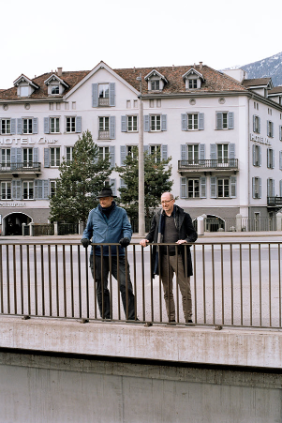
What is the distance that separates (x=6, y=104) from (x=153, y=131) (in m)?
14.6

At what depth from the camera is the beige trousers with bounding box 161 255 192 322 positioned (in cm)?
622

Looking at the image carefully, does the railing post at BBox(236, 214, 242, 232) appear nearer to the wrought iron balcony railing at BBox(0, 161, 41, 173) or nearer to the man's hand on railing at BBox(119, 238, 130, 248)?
the wrought iron balcony railing at BBox(0, 161, 41, 173)

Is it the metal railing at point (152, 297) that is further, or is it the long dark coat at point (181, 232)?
the long dark coat at point (181, 232)

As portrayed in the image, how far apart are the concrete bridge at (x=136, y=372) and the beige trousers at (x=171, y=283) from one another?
50cm

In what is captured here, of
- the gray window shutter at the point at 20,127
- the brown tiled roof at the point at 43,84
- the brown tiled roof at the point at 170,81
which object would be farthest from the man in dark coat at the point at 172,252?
the brown tiled roof at the point at 43,84

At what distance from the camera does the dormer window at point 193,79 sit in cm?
5138

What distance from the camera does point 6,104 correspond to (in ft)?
175

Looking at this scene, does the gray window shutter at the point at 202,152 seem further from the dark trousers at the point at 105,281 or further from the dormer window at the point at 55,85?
the dark trousers at the point at 105,281

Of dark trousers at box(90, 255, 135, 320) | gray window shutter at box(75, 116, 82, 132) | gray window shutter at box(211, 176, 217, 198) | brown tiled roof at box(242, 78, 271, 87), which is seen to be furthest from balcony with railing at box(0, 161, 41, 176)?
dark trousers at box(90, 255, 135, 320)

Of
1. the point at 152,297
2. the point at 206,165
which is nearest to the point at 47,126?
the point at 206,165

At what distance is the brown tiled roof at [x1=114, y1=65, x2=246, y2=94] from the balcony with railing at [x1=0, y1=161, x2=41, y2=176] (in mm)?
12026

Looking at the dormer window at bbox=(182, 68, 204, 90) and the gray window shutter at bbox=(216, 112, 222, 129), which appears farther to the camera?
the dormer window at bbox=(182, 68, 204, 90)

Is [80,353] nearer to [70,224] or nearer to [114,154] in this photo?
[70,224]

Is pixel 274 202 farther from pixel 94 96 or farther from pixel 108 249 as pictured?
pixel 108 249
